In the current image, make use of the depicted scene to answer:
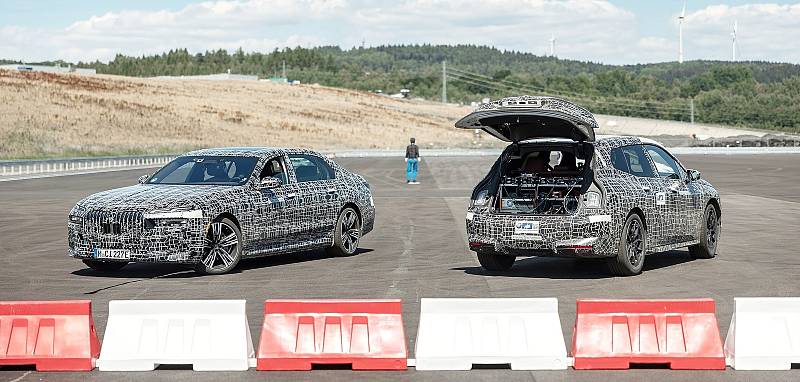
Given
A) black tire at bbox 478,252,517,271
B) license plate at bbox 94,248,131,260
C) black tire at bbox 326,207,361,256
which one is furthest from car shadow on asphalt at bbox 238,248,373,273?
black tire at bbox 478,252,517,271

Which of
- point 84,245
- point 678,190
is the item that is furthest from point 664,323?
point 84,245

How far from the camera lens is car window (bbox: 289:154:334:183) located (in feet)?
56.3

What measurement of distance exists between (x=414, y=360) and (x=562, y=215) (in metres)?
5.34

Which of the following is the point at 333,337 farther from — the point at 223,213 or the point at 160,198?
the point at 160,198

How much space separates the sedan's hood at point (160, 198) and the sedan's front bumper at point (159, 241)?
218mm

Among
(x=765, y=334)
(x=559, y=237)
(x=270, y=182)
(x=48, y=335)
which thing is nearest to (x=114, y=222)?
(x=270, y=182)

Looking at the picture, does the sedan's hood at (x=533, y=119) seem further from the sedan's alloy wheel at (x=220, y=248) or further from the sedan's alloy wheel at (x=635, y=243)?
the sedan's alloy wheel at (x=220, y=248)

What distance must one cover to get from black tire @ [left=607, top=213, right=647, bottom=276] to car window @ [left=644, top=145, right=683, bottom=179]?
1.23 meters

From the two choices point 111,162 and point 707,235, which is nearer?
point 707,235

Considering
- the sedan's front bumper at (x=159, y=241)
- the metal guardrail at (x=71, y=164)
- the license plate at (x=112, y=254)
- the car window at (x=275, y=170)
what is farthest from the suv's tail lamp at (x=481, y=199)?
the metal guardrail at (x=71, y=164)

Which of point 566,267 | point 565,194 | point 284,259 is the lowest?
point 284,259

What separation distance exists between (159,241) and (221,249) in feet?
2.72

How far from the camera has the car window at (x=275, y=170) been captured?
16656mm

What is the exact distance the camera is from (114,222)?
49.1 ft
